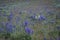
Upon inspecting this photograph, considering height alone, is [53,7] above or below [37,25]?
above

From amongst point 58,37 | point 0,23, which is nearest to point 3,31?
point 0,23

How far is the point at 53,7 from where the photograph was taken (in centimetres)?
244

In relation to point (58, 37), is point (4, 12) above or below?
above

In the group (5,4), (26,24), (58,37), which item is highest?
(5,4)

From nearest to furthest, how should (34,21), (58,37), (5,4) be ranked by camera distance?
(58,37) → (34,21) → (5,4)

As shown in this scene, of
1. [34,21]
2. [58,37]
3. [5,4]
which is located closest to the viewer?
[58,37]

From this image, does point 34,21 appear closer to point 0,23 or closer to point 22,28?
point 22,28

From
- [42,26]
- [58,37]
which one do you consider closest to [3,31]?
[42,26]

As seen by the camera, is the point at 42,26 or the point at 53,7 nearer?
the point at 42,26

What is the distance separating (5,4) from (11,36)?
55 cm

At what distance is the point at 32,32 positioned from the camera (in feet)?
7.13

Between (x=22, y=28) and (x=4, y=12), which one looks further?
(x=4, y=12)

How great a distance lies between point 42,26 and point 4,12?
569 mm

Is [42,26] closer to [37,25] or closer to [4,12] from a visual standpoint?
[37,25]
